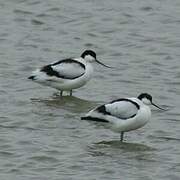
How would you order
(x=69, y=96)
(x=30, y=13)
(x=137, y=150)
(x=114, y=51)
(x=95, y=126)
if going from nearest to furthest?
1. (x=137, y=150)
2. (x=95, y=126)
3. (x=69, y=96)
4. (x=114, y=51)
5. (x=30, y=13)

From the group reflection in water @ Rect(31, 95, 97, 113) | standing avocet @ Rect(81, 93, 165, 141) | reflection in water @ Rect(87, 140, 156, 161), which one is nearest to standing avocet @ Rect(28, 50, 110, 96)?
reflection in water @ Rect(31, 95, 97, 113)

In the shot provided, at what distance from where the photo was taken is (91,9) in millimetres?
25109

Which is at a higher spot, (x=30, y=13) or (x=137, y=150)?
(x=30, y=13)

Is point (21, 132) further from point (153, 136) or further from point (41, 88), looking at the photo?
point (41, 88)

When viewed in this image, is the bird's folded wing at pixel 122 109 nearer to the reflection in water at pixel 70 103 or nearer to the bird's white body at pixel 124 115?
the bird's white body at pixel 124 115

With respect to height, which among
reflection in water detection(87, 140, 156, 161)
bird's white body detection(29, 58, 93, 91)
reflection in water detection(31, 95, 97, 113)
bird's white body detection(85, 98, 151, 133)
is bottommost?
reflection in water detection(87, 140, 156, 161)

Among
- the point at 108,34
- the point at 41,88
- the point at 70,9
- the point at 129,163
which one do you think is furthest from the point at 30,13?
the point at 129,163

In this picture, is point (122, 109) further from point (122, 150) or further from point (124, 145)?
point (122, 150)

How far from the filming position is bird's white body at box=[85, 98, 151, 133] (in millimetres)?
15852

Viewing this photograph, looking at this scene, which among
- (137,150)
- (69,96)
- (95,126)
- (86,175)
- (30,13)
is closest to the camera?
(86,175)

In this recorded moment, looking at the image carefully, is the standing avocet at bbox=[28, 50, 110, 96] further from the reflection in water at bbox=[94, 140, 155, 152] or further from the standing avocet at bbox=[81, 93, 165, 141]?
the reflection in water at bbox=[94, 140, 155, 152]

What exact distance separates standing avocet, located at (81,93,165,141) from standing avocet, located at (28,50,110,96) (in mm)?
2803

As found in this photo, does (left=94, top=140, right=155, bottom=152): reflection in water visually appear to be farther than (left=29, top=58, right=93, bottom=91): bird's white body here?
No

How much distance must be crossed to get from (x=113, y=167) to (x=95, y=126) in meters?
2.26
